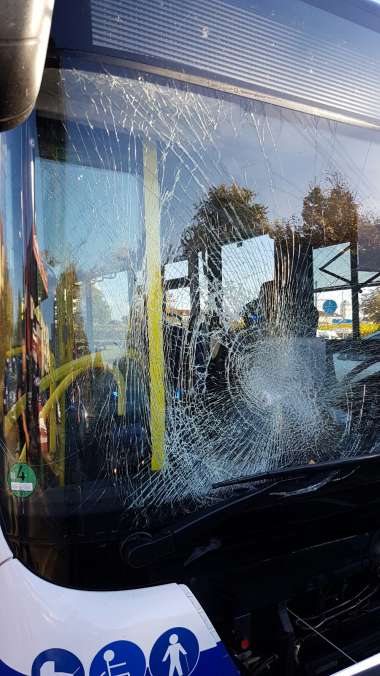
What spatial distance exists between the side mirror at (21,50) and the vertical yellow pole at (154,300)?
0.48 meters

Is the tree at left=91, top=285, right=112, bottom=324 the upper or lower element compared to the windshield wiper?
upper

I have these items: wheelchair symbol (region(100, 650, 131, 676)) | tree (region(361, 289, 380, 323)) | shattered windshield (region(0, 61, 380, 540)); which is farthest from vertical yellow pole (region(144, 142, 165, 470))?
tree (region(361, 289, 380, 323))

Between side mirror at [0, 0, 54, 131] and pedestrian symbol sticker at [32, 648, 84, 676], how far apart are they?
1.07 meters

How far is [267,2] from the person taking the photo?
140 centimetres

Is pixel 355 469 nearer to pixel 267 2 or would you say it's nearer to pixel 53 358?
pixel 53 358

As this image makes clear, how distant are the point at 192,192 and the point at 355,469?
0.94 m

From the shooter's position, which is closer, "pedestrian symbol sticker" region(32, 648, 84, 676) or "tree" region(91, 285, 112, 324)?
"pedestrian symbol sticker" region(32, 648, 84, 676)

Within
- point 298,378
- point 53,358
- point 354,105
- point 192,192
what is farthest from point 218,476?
point 354,105

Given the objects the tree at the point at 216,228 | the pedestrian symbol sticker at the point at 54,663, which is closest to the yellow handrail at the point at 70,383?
the tree at the point at 216,228

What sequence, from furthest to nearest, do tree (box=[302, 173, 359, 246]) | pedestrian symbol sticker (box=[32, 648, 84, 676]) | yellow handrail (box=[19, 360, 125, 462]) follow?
tree (box=[302, 173, 359, 246]), yellow handrail (box=[19, 360, 125, 462]), pedestrian symbol sticker (box=[32, 648, 84, 676])

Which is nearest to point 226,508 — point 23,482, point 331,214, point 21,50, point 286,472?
point 286,472

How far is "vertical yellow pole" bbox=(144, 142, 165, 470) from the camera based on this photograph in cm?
132

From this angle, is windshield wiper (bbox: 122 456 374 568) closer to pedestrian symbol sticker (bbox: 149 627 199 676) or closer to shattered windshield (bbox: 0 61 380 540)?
shattered windshield (bbox: 0 61 380 540)

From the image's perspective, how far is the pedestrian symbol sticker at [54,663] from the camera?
3.62ft
